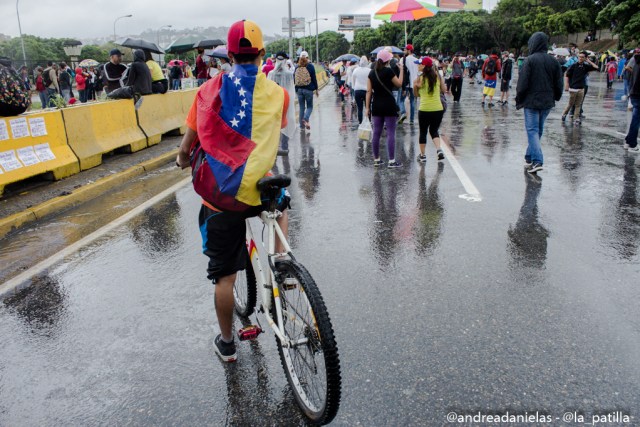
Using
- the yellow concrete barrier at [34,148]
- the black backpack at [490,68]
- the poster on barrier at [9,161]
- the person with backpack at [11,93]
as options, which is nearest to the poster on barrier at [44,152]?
the yellow concrete barrier at [34,148]

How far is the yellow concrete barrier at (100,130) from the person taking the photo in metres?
8.83

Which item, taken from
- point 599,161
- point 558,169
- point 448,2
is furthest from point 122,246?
point 448,2

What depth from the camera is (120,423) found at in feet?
9.42

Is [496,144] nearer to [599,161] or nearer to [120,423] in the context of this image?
[599,161]

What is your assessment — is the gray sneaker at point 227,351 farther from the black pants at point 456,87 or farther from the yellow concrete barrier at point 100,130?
the black pants at point 456,87

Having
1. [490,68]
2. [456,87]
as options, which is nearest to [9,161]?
[490,68]

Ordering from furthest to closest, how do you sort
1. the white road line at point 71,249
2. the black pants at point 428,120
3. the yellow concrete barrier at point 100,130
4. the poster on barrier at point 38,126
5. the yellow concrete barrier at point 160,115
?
the yellow concrete barrier at point 160,115
the black pants at point 428,120
the yellow concrete barrier at point 100,130
the poster on barrier at point 38,126
the white road line at point 71,249

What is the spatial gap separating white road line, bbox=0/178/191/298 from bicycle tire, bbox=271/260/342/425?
2.91 metres

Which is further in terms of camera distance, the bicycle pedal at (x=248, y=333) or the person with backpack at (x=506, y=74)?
the person with backpack at (x=506, y=74)

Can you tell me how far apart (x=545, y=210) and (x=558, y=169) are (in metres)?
2.54

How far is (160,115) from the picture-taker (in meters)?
12.2

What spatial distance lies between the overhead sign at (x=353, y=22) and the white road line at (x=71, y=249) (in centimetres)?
15970

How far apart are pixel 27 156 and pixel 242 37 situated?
6.02 m

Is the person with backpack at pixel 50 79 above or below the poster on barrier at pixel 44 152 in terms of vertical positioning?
above
